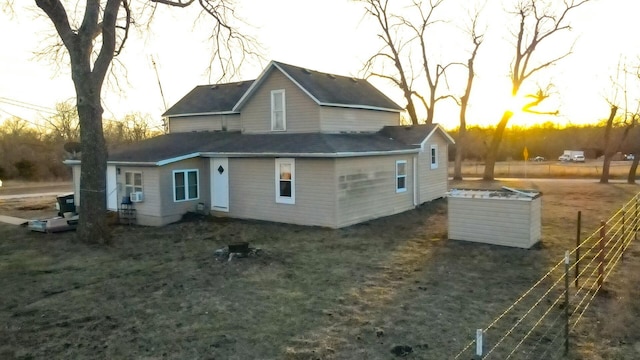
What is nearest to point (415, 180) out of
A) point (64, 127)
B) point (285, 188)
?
point (285, 188)

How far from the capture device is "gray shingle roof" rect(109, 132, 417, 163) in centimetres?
1639

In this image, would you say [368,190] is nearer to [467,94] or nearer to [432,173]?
[432,173]

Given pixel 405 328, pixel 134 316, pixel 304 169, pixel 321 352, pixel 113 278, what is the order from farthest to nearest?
pixel 304 169 < pixel 113 278 < pixel 134 316 < pixel 405 328 < pixel 321 352

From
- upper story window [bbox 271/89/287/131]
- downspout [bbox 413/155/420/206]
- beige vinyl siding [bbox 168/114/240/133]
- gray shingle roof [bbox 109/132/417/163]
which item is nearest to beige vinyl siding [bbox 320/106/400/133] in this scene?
gray shingle roof [bbox 109/132/417/163]

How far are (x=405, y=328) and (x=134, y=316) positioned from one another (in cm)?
464

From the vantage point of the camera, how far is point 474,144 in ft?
220

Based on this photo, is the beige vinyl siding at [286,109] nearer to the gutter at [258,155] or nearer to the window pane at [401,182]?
the gutter at [258,155]

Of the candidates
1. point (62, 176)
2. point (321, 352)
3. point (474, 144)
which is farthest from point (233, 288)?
point (474, 144)

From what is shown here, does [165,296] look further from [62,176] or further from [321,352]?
[62,176]

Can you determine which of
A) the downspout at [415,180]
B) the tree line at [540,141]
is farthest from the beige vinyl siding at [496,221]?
the tree line at [540,141]

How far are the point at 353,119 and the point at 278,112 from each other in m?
3.41

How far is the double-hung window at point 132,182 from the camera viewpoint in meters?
17.8

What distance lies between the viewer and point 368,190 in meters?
17.4

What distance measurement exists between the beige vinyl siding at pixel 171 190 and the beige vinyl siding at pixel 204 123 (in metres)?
4.23
